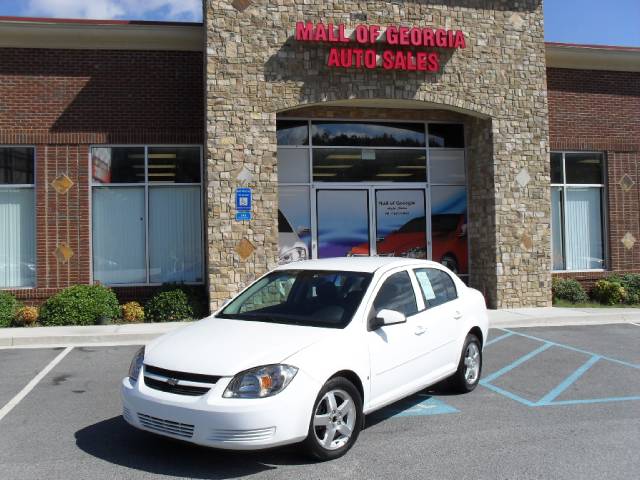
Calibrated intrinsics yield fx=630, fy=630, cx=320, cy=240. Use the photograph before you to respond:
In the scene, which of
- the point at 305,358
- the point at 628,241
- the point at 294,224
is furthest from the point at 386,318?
the point at 628,241

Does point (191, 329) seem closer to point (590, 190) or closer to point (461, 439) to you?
point (461, 439)

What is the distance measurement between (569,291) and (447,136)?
484 centimetres

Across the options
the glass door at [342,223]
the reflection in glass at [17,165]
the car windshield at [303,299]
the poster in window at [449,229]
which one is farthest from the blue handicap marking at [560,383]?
the reflection in glass at [17,165]

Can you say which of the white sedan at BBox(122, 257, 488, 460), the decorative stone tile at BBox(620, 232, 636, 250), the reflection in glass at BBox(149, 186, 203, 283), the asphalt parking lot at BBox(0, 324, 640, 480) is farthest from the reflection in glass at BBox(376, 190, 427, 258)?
the white sedan at BBox(122, 257, 488, 460)

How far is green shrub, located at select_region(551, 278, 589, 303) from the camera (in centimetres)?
1538

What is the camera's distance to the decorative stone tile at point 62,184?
13797 mm

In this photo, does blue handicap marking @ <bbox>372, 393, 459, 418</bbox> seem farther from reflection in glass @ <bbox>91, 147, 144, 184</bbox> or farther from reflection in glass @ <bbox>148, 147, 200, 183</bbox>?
reflection in glass @ <bbox>91, 147, 144, 184</bbox>

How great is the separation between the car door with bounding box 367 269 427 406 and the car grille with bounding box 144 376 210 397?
59.1 inches

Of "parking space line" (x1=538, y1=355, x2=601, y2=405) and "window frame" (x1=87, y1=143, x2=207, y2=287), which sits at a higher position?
"window frame" (x1=87, y1=143, x2=207, y2=287)

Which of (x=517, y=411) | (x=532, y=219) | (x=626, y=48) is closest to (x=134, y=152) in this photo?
(x=532, y=219)

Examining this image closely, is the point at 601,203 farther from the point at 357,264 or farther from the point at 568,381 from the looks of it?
the point at 357,264

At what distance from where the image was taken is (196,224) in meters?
14.5

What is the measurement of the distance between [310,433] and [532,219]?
11090 mm

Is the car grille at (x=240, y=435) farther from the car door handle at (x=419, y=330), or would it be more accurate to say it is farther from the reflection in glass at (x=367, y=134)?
the reflection in glass at (x=367, y=134)
